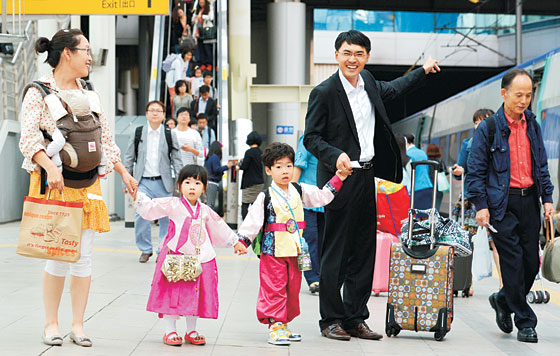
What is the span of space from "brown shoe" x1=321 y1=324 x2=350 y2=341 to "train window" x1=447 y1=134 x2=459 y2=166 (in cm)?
1245

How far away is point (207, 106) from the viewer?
1748 centimetres

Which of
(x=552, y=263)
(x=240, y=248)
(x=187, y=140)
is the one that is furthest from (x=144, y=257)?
(x=552, y=263)

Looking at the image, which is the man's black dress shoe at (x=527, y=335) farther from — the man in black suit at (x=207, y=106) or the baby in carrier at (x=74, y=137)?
the man in black suit at (x=207, y=106)

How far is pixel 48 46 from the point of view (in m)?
4.62

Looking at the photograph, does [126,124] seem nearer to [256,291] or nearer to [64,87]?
[256,291]

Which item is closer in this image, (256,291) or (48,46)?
(48,46)

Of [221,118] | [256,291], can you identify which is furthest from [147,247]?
[221,118]

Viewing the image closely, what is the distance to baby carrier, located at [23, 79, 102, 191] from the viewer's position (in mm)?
4434

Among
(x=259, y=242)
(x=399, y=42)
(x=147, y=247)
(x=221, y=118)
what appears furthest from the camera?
(x=399, y=42)

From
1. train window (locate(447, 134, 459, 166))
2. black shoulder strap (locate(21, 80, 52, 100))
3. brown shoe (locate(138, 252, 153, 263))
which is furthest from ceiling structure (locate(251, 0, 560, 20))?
black shoulder strap (locate(21, 80, 52, 100))

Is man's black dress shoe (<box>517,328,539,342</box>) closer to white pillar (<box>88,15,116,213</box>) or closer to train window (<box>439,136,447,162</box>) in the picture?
white pillar (<box>88,15,116,213</box>)

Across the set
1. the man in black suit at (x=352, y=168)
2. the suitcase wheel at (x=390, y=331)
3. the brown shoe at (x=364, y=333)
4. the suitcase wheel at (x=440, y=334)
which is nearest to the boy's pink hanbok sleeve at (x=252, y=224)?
the man in black suit at (x=352, y=168)

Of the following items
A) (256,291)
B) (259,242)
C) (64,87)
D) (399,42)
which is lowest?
(256,291)

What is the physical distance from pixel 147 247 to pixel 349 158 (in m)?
4.78
